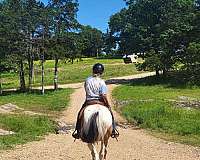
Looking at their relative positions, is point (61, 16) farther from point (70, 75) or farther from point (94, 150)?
point (94, 150)

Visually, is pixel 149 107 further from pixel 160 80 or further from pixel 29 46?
pixel 160 80

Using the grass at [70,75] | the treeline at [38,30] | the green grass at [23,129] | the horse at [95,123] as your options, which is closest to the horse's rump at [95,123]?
the horse at [95,123]

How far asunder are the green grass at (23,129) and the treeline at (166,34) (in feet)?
91.6

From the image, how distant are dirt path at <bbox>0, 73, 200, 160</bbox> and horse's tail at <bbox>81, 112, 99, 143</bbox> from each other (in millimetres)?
2941

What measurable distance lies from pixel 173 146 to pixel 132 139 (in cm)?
218

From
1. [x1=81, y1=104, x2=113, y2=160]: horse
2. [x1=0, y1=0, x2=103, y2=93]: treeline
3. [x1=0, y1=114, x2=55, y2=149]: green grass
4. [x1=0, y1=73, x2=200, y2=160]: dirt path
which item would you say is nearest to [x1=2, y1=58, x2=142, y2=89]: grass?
[x1=0, y1=0, x2=103, y2=93]: treeline

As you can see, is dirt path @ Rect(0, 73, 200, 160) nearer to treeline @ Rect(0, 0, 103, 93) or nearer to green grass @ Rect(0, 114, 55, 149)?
green grass @ Rect(0, 114, 55, 149)

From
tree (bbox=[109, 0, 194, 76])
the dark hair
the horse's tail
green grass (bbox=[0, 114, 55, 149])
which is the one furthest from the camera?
tree (bbox=[109, 0, 194, 76])

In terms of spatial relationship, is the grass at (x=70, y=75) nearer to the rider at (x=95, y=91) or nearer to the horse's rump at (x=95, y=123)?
the rider at (x=95, y=91)

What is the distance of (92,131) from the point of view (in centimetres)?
1180

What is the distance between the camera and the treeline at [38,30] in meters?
47.5

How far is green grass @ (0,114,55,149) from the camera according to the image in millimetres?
18047

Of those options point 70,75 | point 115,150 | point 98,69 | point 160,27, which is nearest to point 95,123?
point 98,69

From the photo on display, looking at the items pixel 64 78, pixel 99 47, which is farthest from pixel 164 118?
pixel 99 47
